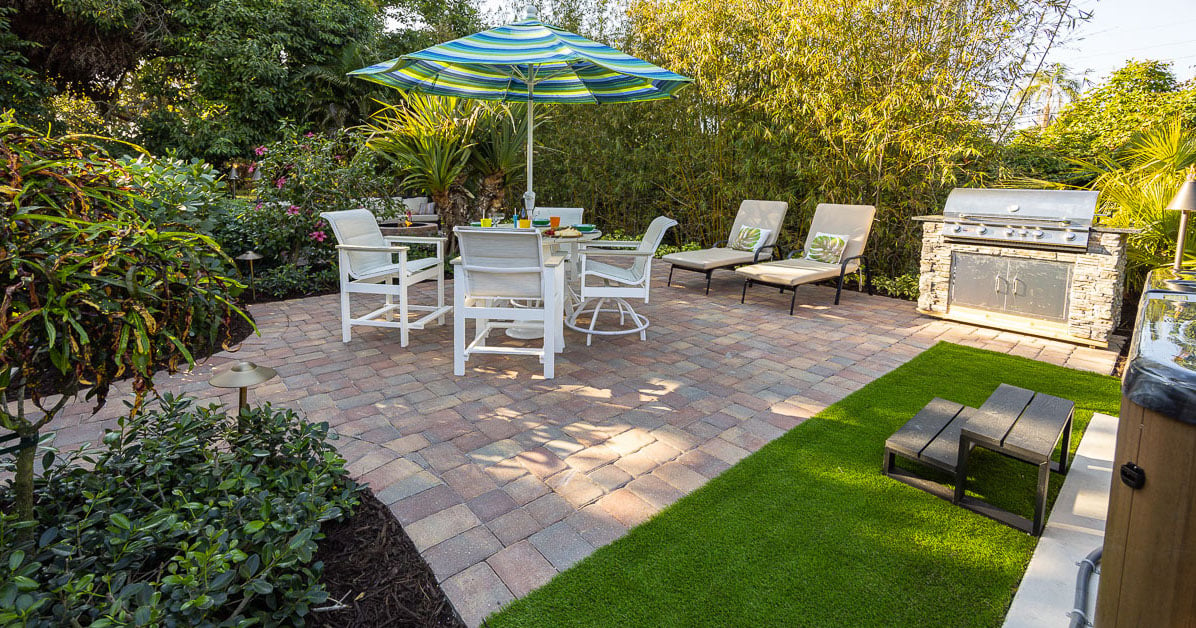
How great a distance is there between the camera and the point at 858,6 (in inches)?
223

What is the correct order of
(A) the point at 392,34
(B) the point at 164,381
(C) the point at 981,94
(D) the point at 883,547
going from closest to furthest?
(D) the point at 883,547, (B) the point at 164,381, (C) the point at 981,94, (A) the point at 392,34

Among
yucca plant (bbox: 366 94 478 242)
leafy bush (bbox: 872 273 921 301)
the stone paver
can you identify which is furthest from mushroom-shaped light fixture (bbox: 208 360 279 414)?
leafy bush (bbox: 872 273 921 301)

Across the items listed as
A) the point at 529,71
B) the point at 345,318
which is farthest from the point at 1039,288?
the point at 345,318

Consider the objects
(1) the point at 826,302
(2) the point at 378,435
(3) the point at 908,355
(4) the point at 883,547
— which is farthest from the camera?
Answer: (1) the point at 826,302

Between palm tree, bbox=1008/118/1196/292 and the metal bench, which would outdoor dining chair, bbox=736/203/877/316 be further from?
the metal bench

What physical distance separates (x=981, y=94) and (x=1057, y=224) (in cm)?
169

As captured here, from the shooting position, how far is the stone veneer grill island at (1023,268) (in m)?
4.36

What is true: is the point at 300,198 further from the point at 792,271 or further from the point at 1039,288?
the point at 1039,288

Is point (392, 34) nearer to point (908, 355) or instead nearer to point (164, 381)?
point (164, 381)

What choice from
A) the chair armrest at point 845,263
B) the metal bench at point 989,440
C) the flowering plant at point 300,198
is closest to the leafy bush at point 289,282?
the flowering plant at point 300,198

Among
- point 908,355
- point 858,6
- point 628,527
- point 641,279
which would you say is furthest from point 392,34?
point 628,527

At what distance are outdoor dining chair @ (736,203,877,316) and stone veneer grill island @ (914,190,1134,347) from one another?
0.65 meters

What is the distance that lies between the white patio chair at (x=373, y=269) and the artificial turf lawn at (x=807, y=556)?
2692 mm

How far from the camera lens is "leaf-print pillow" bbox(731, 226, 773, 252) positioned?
6379mm
